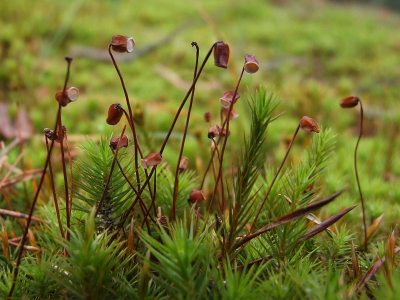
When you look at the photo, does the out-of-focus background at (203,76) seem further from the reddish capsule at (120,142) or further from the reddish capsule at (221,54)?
the reddish capsule at (120,142)

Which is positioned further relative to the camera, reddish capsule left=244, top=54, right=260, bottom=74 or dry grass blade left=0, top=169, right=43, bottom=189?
dry grass blade left=0, top=169, right=43, bottom=189

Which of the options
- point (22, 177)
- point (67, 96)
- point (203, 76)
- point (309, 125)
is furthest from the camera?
point (203, 76)

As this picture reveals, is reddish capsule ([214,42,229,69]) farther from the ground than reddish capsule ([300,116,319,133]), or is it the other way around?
reddish capsule ([214,42,229,69])

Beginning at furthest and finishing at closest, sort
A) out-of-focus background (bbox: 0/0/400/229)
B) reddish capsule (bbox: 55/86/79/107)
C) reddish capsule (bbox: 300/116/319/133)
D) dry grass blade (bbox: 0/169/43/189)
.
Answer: out-of-focus background (bbox: 0/0/400/229) < dry grass blade (bbox: 0/169/43/189) < reddish capsule (bbox: 300/116/319/133) < reddish capsule (bbox: 55/86/79/107)

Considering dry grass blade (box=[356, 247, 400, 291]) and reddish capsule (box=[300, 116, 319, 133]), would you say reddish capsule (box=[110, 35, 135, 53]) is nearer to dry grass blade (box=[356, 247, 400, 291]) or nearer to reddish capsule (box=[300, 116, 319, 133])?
reddish capsule (box=[300, 116, 319, 133])

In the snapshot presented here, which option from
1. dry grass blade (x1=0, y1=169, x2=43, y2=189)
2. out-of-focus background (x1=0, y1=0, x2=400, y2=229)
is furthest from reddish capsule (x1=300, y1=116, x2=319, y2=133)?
dry grass blade (x1=0, y1=169, x2=43, y2=189)

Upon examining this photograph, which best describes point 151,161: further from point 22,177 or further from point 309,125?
point 22,177

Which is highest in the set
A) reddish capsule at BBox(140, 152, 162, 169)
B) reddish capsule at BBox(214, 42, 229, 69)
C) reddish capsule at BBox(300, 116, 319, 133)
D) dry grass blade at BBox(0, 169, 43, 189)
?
reddish capsule at BBox(214, 42, 229, 69)

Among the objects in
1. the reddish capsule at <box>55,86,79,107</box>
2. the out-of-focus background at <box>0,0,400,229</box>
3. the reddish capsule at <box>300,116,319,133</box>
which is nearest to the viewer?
the reddish capsule at <box>55,86,79,107</box>

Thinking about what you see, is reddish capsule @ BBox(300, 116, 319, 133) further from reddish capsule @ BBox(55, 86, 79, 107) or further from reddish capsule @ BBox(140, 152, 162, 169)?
reddish capsule @ BBox(55, 86, 79, 107)

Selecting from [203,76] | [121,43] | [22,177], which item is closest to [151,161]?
[121,43]

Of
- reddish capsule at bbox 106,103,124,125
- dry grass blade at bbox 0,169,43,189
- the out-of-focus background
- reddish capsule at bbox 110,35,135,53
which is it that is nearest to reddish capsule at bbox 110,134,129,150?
reddish capsule at bbox 106,103,124,125
